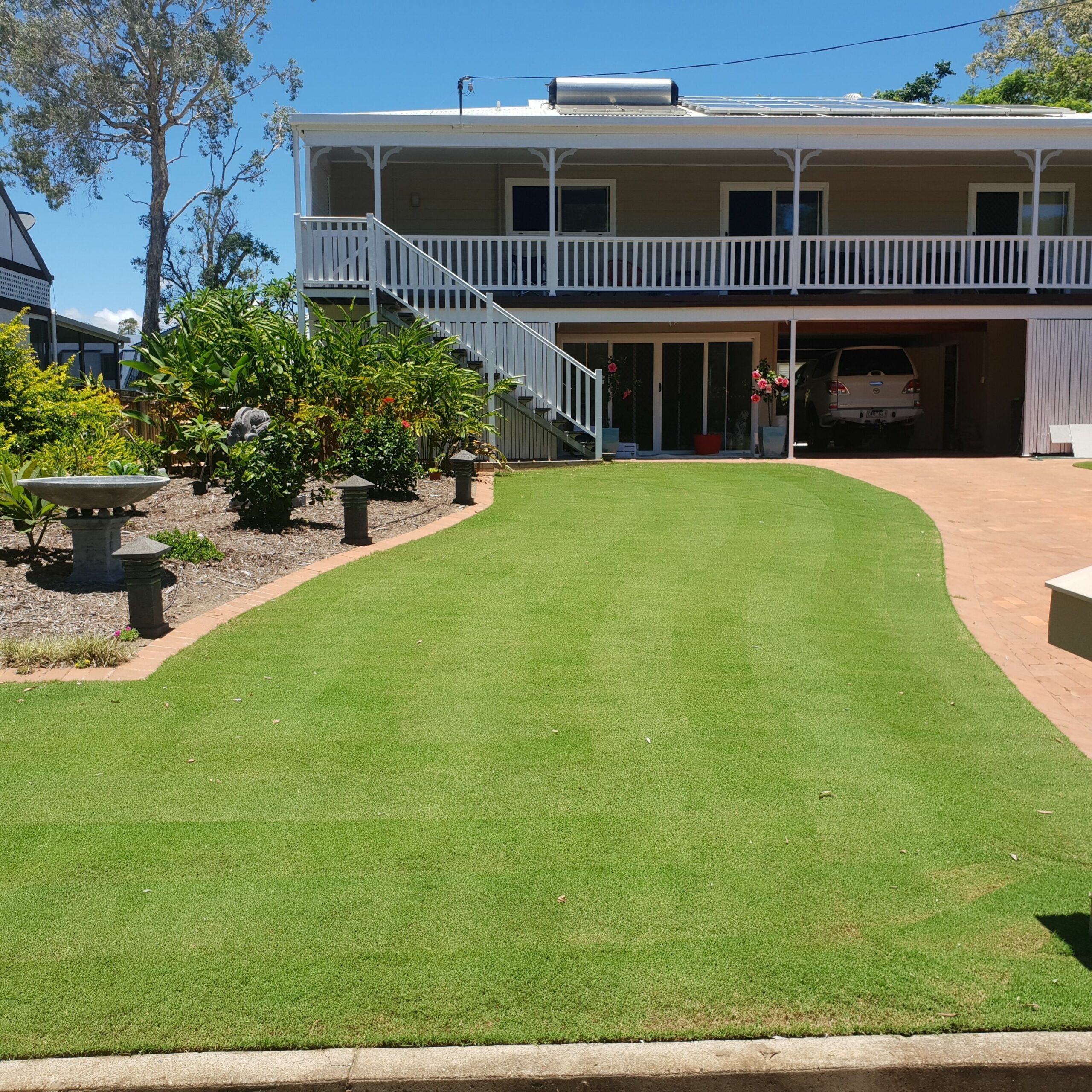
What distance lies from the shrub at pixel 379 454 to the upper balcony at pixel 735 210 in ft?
24.4

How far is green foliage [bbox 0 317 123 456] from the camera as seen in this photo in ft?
36.4

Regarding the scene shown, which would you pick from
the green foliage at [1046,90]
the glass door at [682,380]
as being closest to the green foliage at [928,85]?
the green foliage at [1046,90]

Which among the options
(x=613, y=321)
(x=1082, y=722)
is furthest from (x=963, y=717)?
(x=613, y=321)

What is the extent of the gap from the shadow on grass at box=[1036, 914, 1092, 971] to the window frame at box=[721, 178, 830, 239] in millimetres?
19375

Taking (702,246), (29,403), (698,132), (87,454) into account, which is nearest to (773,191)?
(702,246)

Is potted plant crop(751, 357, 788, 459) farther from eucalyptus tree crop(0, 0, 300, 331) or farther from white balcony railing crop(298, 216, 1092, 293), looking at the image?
eucalyptus tree crop(0, 0, 300, 331)

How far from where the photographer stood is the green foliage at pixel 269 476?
10.4m

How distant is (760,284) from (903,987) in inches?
697

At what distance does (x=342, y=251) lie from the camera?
59.7 feet

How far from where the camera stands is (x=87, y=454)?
34.2ft

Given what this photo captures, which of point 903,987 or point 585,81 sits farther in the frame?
point 585,81

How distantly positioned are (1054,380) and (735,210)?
6.75 m

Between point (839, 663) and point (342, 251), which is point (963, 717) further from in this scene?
point (342, 251)

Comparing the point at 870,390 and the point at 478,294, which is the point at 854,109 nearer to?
the point at 870,390
